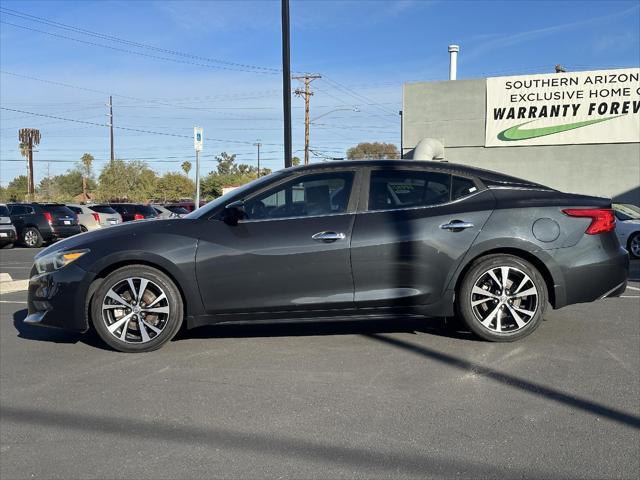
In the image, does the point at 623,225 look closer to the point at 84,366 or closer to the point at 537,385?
the point at 537,385

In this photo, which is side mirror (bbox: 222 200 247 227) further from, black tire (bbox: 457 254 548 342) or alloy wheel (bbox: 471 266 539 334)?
alloy wheel (bbox: 471 266 539 334)

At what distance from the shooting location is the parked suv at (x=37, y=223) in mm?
20125

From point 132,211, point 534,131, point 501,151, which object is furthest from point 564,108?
point 132,211

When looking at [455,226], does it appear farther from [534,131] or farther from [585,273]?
[534,131]

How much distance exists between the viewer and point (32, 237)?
20.2 metres

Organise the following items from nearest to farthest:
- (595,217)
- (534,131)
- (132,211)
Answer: (595,217) → (534,131) → (132,211)

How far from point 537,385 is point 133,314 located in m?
3.32

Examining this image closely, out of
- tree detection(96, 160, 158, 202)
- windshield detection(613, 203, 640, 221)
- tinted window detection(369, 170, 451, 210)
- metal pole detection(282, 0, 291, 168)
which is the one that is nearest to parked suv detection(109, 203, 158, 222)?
metal pole detection(282, 0, 291, 168)

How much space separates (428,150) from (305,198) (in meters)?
16.8

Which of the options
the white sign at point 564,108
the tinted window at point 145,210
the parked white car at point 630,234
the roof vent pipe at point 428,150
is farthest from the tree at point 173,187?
the parked white car at point 630,234

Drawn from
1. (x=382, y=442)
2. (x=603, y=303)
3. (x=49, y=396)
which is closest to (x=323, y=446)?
(x=382, y=442)

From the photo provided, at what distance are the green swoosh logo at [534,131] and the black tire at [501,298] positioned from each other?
61.7 ft

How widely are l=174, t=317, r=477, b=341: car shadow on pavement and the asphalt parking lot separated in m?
0.04

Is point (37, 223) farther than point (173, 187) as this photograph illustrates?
No
